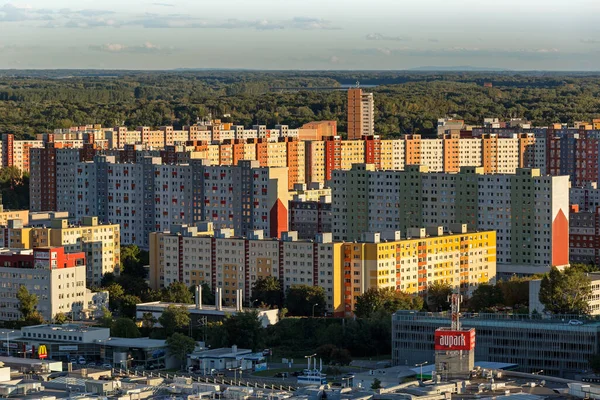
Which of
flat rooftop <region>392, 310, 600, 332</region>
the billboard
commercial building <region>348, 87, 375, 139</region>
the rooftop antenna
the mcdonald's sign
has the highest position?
commercial building <region>348, 87, 375, 139</region>

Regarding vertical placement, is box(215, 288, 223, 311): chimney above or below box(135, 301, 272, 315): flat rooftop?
above

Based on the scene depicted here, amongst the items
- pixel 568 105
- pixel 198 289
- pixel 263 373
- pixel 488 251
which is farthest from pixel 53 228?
pixel 568 105

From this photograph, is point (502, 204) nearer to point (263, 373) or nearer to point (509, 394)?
point (263, 373)

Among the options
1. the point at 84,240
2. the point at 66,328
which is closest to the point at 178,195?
the point at 84,240

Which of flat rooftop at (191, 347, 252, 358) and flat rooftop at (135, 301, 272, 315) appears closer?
flat rooftop at (191, 347, 252, 358)

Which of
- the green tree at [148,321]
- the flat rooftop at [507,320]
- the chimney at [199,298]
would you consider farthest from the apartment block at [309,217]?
the flat rooftop at [507,320]

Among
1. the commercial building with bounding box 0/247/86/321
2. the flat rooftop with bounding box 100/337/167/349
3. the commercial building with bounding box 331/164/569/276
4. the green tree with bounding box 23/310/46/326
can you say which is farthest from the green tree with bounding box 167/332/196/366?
the commercial building with bounding box 331/164/569/276

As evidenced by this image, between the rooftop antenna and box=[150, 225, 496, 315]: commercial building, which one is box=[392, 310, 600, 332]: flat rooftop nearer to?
the rooftop antenna
